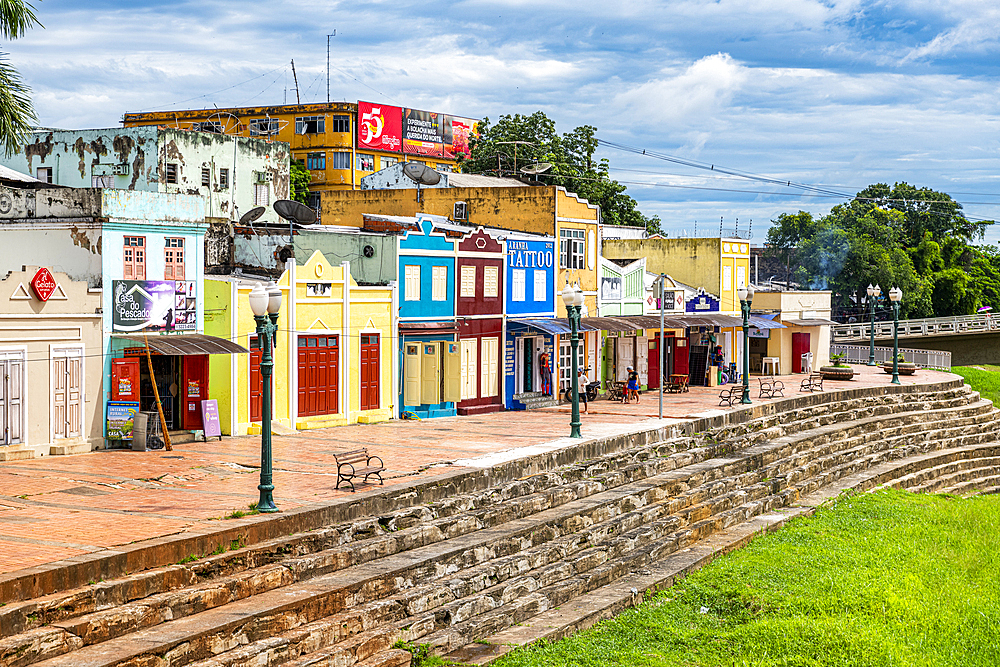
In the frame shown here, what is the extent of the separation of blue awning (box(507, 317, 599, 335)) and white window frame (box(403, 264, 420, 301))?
168 inches

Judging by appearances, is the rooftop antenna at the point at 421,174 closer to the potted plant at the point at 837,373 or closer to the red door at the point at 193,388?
the red door at the point at 193,388

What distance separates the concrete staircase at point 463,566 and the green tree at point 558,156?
32130 millimetres

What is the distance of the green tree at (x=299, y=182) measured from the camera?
60.9m

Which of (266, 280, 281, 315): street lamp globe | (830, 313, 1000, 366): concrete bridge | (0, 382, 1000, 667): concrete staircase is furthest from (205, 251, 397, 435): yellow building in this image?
(830, 313, 1000, 366): concrete bridge

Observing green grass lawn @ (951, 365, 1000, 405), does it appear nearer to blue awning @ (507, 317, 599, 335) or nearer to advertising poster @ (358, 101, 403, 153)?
blue awning @ (507, 317, 599, 335)

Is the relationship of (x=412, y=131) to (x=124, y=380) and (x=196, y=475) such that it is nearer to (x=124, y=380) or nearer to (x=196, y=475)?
(x=124, y=380)

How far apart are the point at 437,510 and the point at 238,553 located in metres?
4.67

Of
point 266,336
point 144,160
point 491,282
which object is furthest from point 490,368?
point 144,160

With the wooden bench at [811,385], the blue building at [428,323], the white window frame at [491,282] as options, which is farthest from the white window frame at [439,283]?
the wooden bench at [811,385]

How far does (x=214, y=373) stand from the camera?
24797 mm

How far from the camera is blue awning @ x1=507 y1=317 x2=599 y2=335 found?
33250 mm

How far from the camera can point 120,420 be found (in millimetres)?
22531

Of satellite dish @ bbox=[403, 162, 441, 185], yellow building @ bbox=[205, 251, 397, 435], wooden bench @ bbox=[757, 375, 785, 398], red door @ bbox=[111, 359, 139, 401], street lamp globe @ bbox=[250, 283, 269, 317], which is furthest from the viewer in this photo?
satellite dish @ bbox=[403, 162, 441, 185]

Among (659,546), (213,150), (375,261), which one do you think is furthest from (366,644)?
(213,150)
